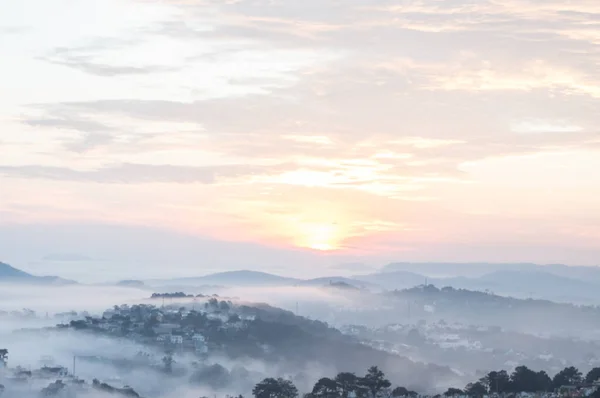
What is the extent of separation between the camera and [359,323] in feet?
640

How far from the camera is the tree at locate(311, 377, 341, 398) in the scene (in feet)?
194

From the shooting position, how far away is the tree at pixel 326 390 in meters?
59.3

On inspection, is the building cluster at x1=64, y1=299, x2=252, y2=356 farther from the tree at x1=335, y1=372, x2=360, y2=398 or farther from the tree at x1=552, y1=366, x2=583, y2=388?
the tree at x1=552, y1=366, x2=583, y2=388

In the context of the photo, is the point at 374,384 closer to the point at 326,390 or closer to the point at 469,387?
the point at 326,390

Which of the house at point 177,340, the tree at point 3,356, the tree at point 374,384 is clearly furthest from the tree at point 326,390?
the house at point 177,340

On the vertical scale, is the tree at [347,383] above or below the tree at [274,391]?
above

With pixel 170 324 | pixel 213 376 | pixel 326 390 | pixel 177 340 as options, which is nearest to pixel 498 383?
pixel 326 390

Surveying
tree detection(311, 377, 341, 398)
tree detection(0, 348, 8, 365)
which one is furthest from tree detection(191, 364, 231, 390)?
tree detection(311, 377, 341, 398)

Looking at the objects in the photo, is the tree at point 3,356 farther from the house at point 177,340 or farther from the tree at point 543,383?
the tree at point 543,383

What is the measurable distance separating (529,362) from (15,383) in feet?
241

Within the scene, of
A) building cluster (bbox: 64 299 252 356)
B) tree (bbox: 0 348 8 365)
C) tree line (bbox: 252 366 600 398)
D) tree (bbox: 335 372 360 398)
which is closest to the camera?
tree line (bbox: 252 366 600 398)

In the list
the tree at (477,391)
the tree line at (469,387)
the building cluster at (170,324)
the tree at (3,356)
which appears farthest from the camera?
the building cluster at (170,324)

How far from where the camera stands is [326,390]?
61156mm

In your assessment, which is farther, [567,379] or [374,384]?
[374,384]
